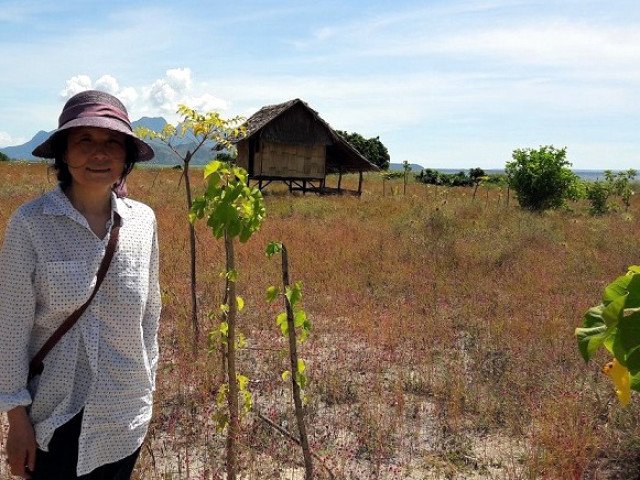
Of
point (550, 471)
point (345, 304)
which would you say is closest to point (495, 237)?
point (345, 304)

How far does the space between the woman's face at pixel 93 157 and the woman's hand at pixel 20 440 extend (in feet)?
2.24

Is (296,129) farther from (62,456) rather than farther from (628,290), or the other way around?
(628,290)

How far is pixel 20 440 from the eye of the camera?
1548 millimetres

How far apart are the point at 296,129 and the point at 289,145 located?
64 cm

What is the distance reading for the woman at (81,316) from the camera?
1.52m

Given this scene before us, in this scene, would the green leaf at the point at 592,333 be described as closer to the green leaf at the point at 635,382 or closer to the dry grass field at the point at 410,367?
the green leaf at the point at 635,382

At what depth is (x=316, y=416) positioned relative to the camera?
364cm

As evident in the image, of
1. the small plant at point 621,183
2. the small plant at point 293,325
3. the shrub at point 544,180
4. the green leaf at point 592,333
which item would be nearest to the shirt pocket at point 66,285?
the small plant at point 293,325

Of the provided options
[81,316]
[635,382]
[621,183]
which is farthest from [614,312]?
[621,183]

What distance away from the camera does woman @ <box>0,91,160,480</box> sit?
152 cm

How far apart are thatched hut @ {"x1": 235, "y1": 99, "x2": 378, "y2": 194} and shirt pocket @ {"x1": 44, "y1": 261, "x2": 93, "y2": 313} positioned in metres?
16.9

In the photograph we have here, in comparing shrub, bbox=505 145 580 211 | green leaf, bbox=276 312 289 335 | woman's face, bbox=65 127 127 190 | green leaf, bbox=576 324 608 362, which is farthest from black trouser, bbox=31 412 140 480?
shrub, bbox=505 145 580 211

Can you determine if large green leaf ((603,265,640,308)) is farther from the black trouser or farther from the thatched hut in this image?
the thatched hut

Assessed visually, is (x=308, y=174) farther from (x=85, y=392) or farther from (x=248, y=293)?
(x=85, y=392)
